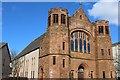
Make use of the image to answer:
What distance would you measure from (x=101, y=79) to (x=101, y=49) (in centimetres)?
562

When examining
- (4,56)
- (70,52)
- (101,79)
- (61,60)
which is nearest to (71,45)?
(70,52)

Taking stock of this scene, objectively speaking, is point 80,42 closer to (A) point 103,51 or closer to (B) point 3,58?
(A) point 103,51

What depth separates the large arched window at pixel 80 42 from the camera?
1453 inches

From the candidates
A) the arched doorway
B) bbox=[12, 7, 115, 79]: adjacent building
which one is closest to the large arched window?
bbox=[12, 7, 115, 79]: adjacent building

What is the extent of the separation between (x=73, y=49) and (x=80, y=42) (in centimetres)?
217

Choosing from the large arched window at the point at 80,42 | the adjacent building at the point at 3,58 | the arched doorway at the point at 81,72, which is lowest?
the arched doorway at the point at 81,72

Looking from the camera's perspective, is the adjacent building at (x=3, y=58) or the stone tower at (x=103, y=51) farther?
the adjacent building at (x=3, y=58)

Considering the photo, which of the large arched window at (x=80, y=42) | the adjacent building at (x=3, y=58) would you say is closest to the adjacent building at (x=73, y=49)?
the large arched window at (x=80, y=42)

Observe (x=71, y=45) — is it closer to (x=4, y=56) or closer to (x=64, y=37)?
(x=64, y=37)

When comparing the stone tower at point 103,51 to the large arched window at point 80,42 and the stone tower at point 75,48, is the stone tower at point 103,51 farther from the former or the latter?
the large arched window at point 80,42

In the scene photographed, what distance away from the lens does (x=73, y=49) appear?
36.7 metres

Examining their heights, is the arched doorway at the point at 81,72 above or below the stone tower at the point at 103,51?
below

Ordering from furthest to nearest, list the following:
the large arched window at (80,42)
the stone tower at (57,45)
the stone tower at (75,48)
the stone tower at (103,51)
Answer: the stone tower at (103,51)
the large arched window at (80,42)
the stone tower at (75,48)
the stone tower at (57,45)

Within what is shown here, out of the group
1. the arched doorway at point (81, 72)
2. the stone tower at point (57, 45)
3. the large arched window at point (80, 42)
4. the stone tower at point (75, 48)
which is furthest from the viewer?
the arched doorway at point (81, 72)
